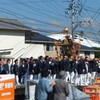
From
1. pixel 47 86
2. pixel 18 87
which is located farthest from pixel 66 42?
pixel 47 86

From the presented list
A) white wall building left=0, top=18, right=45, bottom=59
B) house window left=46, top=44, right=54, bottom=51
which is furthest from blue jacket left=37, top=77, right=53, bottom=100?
house window left=46, top=44, right=54, bottom=51

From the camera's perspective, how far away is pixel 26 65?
63.8ft

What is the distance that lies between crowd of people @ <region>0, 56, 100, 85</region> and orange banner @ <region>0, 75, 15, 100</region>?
4546 mm

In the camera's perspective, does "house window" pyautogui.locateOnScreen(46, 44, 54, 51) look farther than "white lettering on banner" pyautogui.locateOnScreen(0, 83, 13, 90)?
Yes

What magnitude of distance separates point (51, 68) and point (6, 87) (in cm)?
698

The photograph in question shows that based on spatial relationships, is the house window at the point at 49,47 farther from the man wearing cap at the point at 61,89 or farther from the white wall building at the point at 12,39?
the man wearing cap at the point at 61,89

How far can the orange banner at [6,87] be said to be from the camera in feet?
42.6

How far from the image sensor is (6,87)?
1321cm

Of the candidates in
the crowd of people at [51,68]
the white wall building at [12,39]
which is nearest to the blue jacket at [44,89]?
the crowd of people at [51,68]

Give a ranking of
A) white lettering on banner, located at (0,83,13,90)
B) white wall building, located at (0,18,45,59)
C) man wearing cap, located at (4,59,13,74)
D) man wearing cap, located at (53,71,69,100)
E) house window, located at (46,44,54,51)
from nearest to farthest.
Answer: man wearing cap, located at (53,71,69,100)
white lettering on banner, located at (0,83,13,90)
man wearing cap, located at (4,59,13,74)
white wall building, located at (0,18,45,59)
house window, located at (46,44,54,51)

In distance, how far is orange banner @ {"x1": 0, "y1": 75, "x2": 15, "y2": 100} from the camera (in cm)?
1298

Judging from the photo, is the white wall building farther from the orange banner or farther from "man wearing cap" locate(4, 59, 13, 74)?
the orange banner

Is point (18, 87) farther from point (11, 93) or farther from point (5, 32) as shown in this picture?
point (5, 32)

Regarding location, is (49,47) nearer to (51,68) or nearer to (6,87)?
(51,68)
